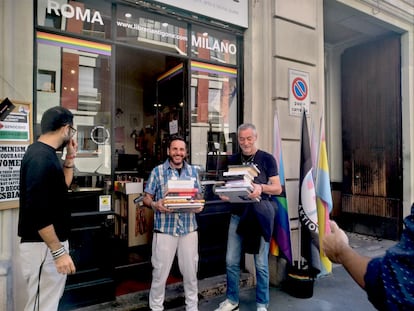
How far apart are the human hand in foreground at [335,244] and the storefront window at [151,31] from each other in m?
3.38

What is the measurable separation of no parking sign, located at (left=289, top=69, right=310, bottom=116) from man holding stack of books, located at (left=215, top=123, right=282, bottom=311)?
4.82 feet

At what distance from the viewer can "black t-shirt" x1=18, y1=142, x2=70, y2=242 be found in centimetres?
207

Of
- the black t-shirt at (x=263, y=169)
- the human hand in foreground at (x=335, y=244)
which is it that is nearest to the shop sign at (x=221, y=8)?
the black t-shirt at (x=263, y=169)

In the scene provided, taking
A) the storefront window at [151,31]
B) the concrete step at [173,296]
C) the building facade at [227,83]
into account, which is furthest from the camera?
the storefront window at [151,31]

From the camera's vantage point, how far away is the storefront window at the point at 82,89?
325cm

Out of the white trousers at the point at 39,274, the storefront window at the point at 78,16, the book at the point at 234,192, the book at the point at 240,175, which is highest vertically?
the storefront window at the point at 78,16

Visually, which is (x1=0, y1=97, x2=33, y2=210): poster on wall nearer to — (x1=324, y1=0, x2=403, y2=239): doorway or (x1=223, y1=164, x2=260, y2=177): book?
(x1=223, y1=164, x2=260, y2=177): book

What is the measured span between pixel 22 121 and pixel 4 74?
47 centimetres

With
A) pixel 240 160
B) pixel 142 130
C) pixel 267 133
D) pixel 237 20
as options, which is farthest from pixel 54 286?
pixel 142 130

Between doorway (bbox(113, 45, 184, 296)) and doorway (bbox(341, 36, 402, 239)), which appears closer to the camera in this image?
doorway (bbox(113, 45, 184, 296))

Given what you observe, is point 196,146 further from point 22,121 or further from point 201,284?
point 22,121

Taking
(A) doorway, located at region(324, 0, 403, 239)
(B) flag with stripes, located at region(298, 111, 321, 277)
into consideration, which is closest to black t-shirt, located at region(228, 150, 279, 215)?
(B) flag with stripes, located at region(298, 111, 321, 277)

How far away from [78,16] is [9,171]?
1.88m

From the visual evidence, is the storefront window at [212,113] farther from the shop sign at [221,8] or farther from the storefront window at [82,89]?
the storefront window at [82,89]
